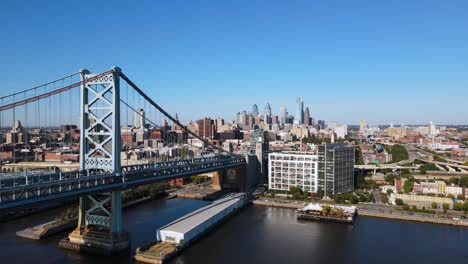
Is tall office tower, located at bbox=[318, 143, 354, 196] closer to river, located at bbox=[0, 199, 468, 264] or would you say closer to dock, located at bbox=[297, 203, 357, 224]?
dock, located at bbox=[297, 203, 357, 224]

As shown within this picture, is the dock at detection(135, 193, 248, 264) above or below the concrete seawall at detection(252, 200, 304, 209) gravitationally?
above

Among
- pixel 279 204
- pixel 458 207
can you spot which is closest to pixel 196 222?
pixel 279 204

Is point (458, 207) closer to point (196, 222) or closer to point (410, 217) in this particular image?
point (410, 217)

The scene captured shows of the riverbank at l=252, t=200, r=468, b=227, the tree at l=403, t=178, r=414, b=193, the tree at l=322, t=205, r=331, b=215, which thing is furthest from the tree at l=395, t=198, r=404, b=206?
the tree at l=322, t=205, r=331, b=215

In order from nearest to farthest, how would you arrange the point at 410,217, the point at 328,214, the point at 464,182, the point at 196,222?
the point at 196,222, the point at 328,214, the point at 410,217, the point at 464,182

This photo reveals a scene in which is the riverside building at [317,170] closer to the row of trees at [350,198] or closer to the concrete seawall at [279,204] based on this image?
the row of trees at [350,198]

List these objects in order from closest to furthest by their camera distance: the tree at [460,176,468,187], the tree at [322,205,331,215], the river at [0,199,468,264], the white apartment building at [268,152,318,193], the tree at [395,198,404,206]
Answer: the river at [0,199,468,264] → the tree at [322,205,331,215] → the tree at [395,198,404,206] → the white apartment building at [268,152,318,193] → the tree at [460,176,468,187]
